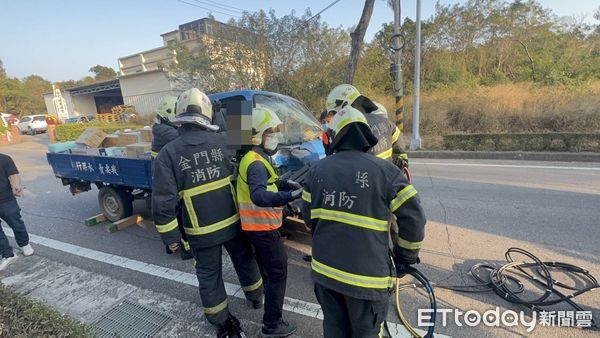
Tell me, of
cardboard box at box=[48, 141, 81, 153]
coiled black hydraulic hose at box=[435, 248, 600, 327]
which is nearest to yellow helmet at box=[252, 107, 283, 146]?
coiled black hydraulic hose at box=[435, 248, 600, 327]

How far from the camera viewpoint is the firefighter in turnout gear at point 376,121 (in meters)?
2.58

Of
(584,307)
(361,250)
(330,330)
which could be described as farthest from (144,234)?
(584,307)

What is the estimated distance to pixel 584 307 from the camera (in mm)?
A: 2504

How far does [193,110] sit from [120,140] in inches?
155

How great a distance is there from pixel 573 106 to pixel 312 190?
11.2 meters

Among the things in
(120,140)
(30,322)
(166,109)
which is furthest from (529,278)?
(120,140)

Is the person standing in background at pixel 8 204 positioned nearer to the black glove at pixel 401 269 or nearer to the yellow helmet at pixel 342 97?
the yellow helmet at pixel 342 97

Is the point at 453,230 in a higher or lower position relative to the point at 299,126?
lower

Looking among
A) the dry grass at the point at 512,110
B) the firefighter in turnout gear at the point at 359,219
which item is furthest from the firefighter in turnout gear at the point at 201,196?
the dry grass at the point at 512,110

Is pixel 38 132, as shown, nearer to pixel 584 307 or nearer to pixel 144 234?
pixel 144 234

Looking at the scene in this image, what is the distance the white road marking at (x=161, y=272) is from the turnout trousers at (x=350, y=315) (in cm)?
79

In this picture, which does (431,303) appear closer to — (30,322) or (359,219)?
(359,219)

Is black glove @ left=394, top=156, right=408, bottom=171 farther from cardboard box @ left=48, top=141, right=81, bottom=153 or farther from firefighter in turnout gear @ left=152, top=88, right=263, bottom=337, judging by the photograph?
cardboard box @ left=48, top=141, right=81, bottom=153

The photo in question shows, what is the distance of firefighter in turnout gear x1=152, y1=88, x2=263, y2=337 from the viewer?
2221 mm
